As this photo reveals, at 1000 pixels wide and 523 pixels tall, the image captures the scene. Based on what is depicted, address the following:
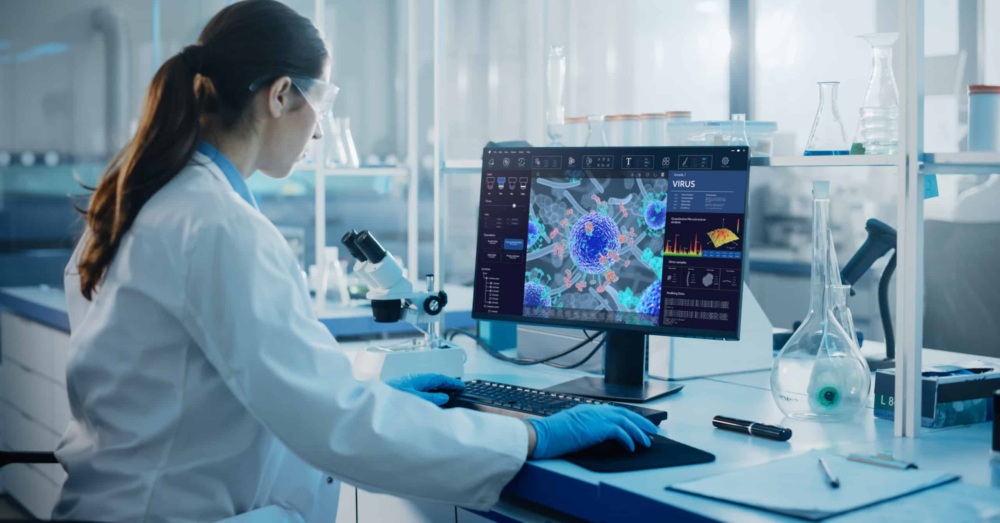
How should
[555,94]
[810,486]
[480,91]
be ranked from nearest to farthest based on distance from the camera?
[810,486] < [555,94] < [480,91]

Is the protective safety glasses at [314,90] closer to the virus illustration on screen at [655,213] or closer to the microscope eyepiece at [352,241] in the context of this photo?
the microscope eyepiece at [352,241]

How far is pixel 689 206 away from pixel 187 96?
33.0 inches

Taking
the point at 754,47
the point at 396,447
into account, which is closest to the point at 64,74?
the point at 754,47

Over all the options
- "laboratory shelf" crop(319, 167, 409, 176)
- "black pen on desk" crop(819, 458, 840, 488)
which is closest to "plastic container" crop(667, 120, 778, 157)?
"black pen on desk" crop(819, 458, 840, 488)

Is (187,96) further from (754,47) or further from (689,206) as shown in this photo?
(754,47)

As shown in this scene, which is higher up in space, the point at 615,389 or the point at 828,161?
the point at 828,161

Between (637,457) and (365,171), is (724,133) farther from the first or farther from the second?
(365,171)

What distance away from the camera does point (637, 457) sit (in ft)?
4.05

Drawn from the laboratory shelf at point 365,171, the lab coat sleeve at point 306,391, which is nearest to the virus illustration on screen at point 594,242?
the lab coat sleeve at point 306,391

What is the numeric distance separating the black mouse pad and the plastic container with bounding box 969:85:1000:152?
1.93ft

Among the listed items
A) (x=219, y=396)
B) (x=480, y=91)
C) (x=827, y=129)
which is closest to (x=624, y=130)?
(x=827, y=129)

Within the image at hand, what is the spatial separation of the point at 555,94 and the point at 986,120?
1093 millimetres

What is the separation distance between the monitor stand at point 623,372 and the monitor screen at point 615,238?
0.08m

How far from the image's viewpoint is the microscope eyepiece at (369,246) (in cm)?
173
